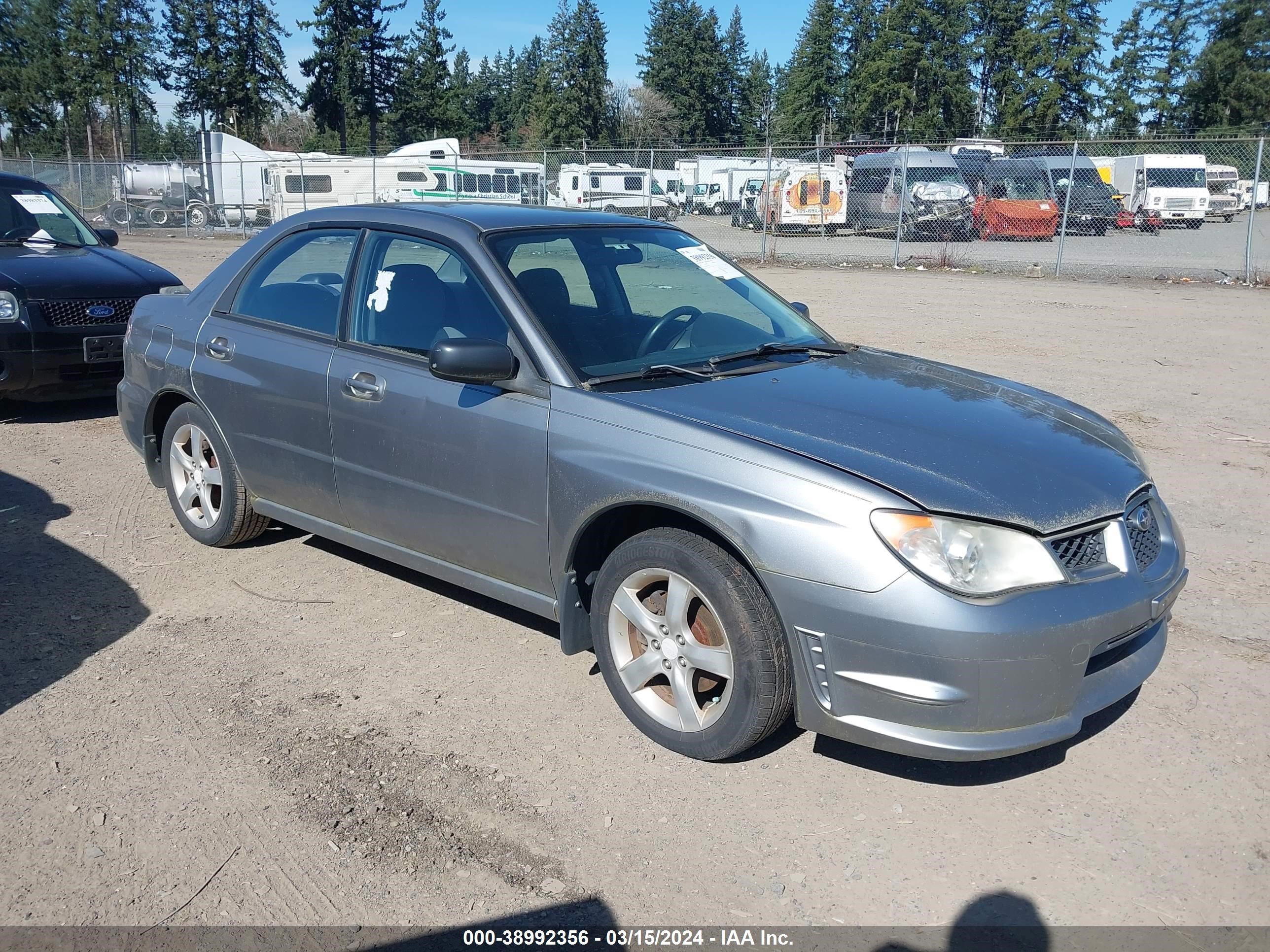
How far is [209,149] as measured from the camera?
1455 inches

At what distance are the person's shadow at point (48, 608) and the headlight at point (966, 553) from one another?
10.1 ft

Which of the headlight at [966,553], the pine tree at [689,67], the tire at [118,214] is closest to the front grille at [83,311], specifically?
the headlight at [966,553]

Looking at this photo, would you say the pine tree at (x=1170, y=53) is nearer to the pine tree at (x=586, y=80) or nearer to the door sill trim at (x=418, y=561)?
the pine tree at (x=586, y=80)

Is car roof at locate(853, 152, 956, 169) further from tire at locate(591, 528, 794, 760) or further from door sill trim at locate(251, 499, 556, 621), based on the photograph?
tire at locate(591, 528, 794, 760)

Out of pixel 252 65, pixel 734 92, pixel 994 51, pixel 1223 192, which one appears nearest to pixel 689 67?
pixel 734 92

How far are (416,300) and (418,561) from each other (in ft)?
3.41

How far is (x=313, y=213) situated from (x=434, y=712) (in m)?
2.43

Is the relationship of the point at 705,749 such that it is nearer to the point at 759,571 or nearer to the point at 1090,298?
the point at 759,571

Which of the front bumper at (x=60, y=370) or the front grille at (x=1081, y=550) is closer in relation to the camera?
the front grille at (x=1081, y=550)

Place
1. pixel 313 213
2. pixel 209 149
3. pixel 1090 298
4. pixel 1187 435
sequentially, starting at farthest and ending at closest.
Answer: pixel 209 149 → pixel 1090 298 → pixel 1187 435 → pixel 313 213

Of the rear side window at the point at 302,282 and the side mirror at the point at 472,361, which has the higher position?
the rear side window at the point at 302,282

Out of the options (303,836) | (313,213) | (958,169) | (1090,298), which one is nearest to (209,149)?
(958,169)

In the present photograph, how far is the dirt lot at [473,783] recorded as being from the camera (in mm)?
2760

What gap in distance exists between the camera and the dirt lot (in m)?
2.76
